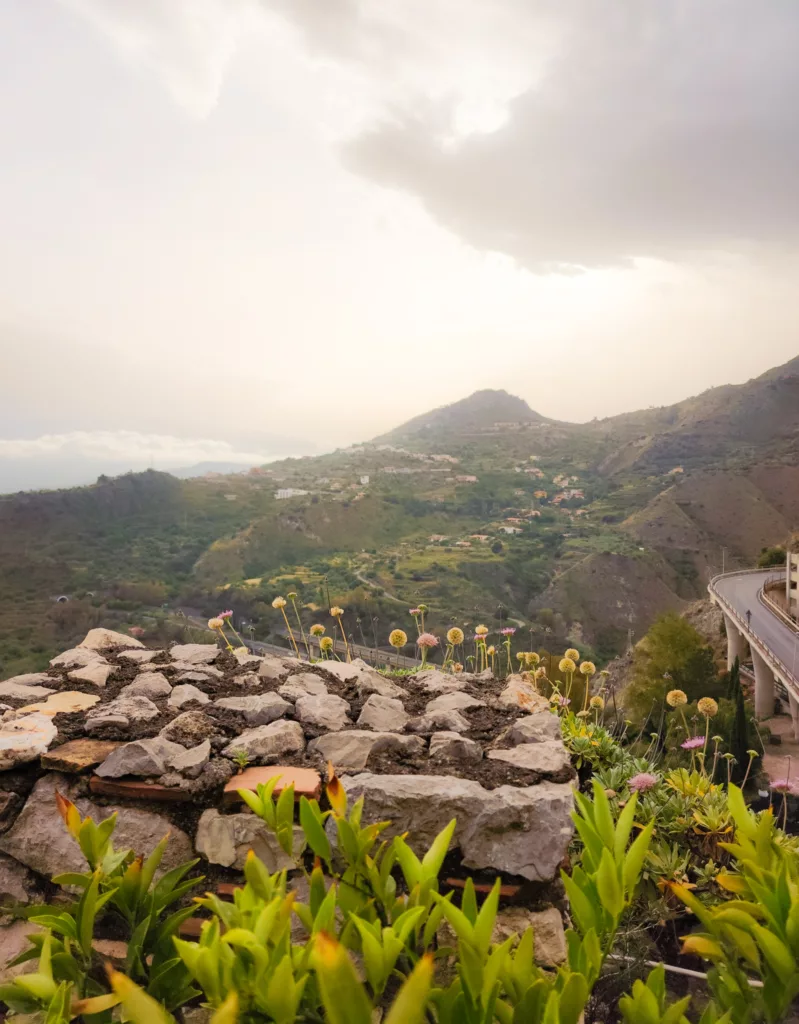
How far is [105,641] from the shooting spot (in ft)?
14.5

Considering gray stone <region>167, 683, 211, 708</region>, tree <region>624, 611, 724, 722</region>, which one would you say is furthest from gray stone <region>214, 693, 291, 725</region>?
tree <region>624, 611, 724, 722</region>

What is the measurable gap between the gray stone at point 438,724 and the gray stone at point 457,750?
8.9 inches

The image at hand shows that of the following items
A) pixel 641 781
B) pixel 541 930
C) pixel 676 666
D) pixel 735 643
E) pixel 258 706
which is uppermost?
pixel 258 706

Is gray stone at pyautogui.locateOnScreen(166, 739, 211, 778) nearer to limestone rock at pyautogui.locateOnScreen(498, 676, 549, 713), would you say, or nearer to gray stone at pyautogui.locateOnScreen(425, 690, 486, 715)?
gray stone at pyautogui.locateOnScreen(425, 690, 486, 715)

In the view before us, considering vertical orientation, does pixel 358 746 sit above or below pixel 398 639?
above

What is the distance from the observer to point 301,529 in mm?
80500

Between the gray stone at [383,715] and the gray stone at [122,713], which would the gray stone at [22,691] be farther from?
the gray stone at [383,715]

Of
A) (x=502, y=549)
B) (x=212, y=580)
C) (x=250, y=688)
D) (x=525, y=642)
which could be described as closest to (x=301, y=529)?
(x=212, y=580)

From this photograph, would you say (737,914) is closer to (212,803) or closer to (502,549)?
(212,803)

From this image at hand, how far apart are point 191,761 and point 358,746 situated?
2.44ft

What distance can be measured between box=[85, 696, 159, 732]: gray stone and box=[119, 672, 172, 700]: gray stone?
99 millimetres

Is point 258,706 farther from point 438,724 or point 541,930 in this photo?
point 541,930

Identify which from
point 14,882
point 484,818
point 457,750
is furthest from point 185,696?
point 484,818

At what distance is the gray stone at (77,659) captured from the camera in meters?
3.80
